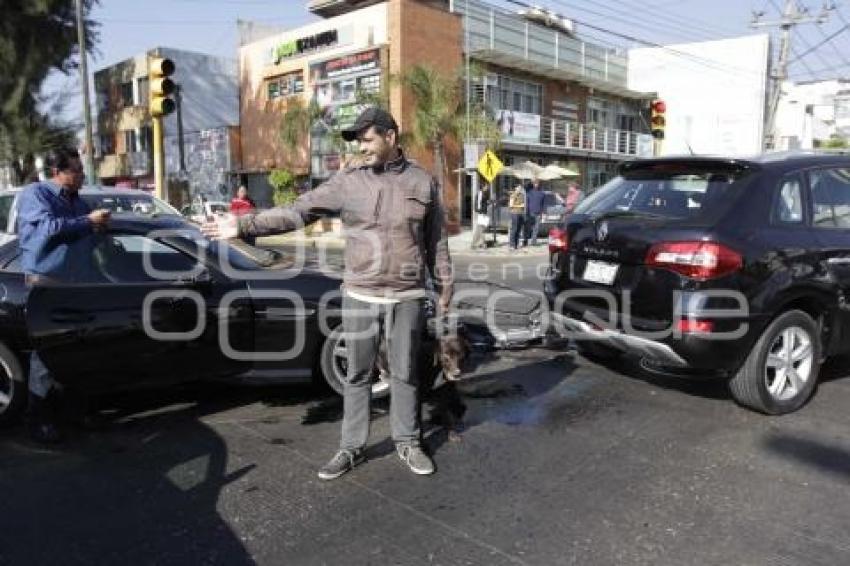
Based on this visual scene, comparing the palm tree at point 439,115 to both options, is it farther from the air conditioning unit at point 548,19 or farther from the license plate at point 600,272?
the license plate at point 600,272

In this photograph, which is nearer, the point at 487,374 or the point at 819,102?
the point at 487,374

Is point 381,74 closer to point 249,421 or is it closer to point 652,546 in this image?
point 249,421

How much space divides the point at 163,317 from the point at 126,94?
Result: 40.2m

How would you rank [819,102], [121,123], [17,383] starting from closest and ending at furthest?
[17,383] < [121,123] < [819,102]

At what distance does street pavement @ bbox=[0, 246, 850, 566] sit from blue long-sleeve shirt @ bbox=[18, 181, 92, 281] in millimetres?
1008

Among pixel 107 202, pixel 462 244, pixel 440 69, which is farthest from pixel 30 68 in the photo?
pixel 107 202

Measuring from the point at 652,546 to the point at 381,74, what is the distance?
24.9 meters

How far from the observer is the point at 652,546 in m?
3.27

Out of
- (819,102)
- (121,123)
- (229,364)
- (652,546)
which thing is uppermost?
(819,102)

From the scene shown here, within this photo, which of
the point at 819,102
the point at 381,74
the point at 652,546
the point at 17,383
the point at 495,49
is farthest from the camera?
the point at 819,102

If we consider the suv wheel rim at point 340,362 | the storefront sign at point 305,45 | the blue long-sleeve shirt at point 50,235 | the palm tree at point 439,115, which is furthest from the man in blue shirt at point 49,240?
the storefront sign at point 305,45

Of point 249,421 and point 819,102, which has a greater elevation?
point 819,102

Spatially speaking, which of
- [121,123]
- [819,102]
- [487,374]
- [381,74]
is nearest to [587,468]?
[487,374]

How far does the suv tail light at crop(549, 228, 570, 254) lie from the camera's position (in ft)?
18.3
